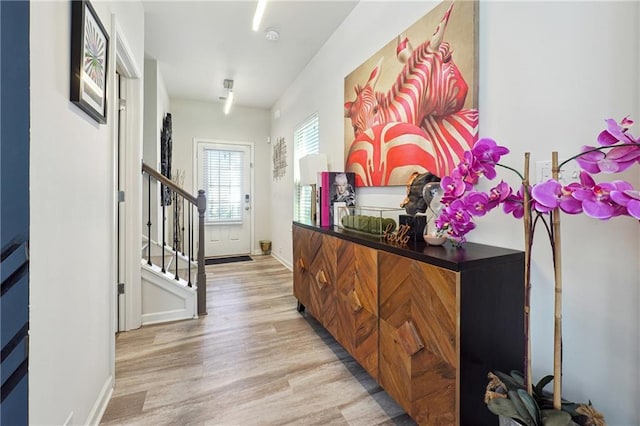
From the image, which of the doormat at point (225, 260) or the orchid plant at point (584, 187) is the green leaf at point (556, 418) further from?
the doormat at point (225, 260)

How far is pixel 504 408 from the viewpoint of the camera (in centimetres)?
89

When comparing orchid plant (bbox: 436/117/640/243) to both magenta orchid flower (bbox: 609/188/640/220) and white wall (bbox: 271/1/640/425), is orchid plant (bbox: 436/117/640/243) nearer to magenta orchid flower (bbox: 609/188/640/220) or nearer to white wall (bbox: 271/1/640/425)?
magenta orchid flower (bbox: 609/188/640/220)

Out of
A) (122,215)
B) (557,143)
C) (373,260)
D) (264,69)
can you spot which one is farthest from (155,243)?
(557,143)

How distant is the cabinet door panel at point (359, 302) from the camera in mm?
1525

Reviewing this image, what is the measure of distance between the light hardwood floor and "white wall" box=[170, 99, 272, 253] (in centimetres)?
302

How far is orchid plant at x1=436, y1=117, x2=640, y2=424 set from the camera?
719mm

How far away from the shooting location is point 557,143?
1162 millimetres

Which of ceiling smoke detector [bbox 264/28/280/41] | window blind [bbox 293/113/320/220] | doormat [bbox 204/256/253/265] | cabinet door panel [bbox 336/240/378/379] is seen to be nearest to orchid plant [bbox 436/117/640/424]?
cabinet door panel [bbox 336/240/378/379]

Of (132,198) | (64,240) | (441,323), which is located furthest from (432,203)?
(132,198)

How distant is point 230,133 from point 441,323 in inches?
203

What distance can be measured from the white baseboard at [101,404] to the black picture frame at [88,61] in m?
1.42

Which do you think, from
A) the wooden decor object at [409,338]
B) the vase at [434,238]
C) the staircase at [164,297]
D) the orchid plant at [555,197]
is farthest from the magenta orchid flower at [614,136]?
the staircase at [164,297]

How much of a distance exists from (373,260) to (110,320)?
1548mm

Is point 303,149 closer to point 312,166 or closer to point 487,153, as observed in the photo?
point 312,166
